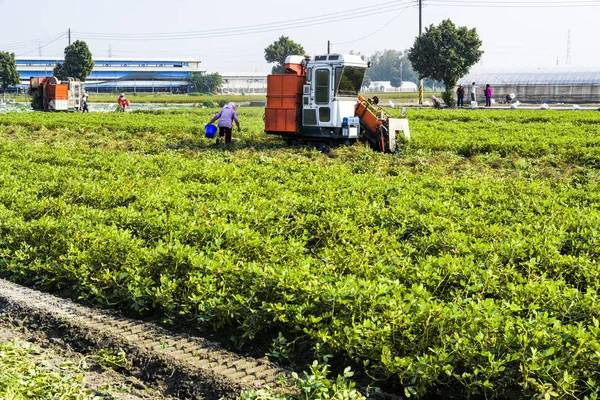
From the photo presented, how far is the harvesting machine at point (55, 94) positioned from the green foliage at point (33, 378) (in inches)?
1637

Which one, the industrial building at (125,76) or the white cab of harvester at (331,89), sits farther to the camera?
the industrial building at (125,76)

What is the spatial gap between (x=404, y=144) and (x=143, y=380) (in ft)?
50.5

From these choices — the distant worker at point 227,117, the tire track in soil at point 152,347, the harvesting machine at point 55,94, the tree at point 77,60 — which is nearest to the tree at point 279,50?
the tree at point 77,60

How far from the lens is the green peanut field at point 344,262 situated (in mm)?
4918

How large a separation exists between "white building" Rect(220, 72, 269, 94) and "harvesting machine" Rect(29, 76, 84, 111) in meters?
81.3

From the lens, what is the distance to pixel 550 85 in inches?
2287

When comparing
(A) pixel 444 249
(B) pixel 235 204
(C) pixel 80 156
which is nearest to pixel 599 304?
(A) pixel 444 249

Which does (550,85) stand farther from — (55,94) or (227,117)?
(227,117)

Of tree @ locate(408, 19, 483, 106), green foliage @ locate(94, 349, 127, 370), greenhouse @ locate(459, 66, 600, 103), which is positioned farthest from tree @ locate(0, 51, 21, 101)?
green foliage @ locate(94, 349, 127, 370)

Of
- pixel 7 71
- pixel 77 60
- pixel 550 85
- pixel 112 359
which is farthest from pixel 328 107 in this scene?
pixel 7 71

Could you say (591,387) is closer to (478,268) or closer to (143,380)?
(478,268)

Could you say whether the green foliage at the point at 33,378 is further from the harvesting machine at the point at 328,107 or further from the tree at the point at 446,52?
the tree at the point at 446,52

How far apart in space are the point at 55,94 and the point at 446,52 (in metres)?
30.1

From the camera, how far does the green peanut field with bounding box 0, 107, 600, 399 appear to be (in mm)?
4918
